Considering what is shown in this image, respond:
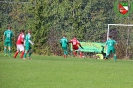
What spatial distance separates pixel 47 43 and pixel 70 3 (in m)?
4.46

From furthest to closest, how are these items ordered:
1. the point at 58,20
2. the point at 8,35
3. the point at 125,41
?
the point at 58,20, the point at 125,41, the point at 8,35

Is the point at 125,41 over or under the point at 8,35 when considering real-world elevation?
under

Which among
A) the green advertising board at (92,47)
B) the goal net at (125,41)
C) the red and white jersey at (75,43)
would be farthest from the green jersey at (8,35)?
the goal net at (125,41)

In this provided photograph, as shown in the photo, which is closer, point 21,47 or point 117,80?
point 117,80

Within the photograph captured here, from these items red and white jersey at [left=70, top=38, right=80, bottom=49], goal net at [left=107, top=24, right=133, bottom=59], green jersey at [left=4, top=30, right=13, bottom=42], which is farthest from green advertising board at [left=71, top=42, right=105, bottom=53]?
green jersey at [left=4, top=30, right=13, bottom=42]

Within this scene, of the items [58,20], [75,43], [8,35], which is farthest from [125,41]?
[8,35]

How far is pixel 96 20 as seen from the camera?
46125 mm

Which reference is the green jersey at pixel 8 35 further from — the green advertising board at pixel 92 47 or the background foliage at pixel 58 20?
the background foliage at pixel 58 20

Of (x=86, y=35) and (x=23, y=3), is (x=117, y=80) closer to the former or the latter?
(x=86, y=35)

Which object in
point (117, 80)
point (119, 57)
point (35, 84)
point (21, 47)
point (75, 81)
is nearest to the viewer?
point (35, 84)

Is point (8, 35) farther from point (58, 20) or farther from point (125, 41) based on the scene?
point (125, 41)

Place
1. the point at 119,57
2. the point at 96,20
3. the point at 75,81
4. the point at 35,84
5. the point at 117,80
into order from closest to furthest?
1. the point at 35,84
2. the point at 75,81
3. the point at 117,80
4. the point at 119,57
5. the point at 96,20

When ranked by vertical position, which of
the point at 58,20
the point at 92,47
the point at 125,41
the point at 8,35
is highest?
the point at 58,20

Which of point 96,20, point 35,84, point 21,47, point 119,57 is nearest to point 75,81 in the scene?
point 35,84
